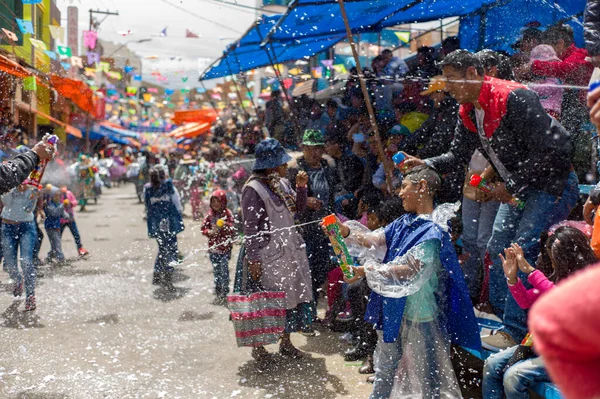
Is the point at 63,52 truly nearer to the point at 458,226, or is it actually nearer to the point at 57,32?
the point at 57,32

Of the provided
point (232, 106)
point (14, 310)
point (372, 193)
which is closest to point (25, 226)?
point (14, 310)

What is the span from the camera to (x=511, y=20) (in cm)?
616

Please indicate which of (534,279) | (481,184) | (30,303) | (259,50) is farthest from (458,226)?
(259,50)

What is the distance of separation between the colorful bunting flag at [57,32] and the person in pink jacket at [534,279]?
895cm

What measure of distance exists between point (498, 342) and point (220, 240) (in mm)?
4434

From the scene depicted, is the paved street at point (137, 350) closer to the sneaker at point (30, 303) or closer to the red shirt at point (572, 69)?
the sneaker at point (30, 303)

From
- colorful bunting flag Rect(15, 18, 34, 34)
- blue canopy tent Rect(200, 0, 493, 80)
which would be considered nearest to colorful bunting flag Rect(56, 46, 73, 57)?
colorful bunting flag Rect(15, 18, 34, 34)

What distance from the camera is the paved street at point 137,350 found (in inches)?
179

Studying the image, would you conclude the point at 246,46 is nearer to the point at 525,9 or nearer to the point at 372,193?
the point at 372,193

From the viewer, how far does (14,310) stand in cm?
671

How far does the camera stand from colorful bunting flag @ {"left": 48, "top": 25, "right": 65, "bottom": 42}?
10141mm

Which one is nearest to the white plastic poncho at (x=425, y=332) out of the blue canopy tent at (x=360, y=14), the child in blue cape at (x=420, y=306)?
the child in blue cape at (x=420, y=306)

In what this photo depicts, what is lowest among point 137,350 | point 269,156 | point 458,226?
point 137,350

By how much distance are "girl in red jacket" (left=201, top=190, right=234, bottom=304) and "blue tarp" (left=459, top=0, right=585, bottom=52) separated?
351 cm
